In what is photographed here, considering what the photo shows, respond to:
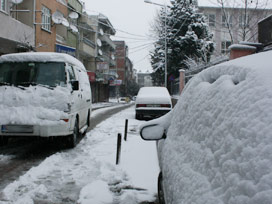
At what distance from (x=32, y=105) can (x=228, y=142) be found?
220 inches

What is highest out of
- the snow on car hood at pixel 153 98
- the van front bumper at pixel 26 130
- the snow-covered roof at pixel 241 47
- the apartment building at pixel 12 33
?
the apartment building at pixel 12 33

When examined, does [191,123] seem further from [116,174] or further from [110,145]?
[110,145]

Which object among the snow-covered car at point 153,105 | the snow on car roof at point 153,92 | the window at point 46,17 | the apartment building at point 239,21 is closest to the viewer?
the snow-covered car at point 153,105

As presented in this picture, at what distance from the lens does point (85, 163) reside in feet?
18.7

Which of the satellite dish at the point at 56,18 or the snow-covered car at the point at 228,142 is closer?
the snow-covered car at the point at 228,142

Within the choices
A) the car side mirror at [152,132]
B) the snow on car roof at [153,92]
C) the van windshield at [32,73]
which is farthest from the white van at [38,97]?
the snow on car roof at [153,92]

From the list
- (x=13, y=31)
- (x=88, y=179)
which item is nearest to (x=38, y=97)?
(x=88, y=179)

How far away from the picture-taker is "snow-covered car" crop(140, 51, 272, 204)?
1097 millimetres

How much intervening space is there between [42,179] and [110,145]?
3.11m

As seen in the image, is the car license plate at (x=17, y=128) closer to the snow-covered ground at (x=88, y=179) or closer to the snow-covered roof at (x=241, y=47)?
the snow-covered ground at (x=88, y=179)

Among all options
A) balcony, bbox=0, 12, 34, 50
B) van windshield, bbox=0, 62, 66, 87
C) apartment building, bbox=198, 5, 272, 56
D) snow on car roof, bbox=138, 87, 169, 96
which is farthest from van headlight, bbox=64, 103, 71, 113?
apartment building, bbox=198, 5, 272, 56

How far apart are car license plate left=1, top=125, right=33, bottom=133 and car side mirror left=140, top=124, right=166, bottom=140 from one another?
398cm

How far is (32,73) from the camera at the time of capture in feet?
22.3

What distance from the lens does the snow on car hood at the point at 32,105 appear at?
6.15m
